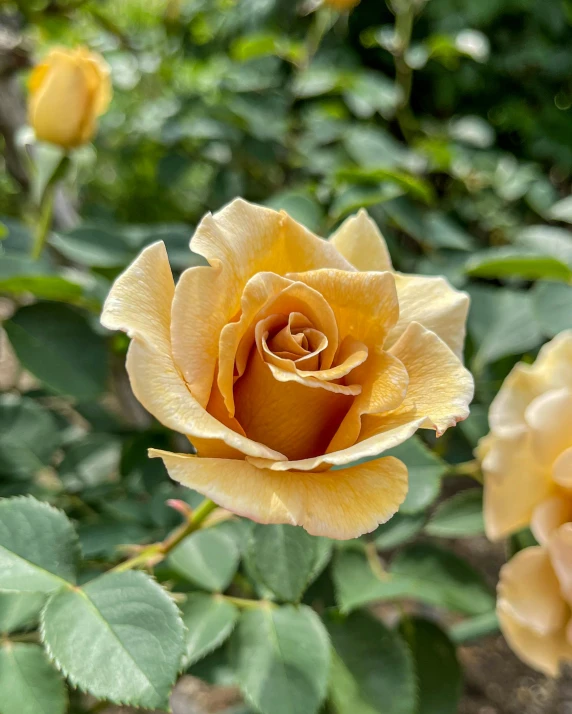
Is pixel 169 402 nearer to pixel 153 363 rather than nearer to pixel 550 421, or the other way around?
pixel 153 363

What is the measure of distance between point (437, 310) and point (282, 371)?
3.5 inches

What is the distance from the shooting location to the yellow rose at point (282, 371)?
7.8 inches

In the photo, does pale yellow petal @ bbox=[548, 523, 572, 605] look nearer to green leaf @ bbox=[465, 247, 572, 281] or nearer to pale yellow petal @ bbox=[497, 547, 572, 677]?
pale yellow petal @ bbox=[497, 547, 572, 677]

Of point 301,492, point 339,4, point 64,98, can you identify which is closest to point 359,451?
point 301,492

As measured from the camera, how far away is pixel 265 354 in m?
0.22

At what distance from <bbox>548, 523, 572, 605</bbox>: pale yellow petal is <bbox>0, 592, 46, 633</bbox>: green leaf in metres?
0.28

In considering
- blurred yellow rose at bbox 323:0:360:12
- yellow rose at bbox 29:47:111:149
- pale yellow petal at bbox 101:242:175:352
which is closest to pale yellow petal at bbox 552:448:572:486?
pale yellow petal at bbox 101:242:175:352

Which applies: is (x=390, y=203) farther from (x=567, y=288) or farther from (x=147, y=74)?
(x=147, y=74)

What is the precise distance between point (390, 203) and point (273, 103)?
0.82 ft

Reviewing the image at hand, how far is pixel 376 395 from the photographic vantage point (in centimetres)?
22

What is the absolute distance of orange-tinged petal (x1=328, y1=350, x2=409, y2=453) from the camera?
0.21 m

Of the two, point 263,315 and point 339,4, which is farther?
point 339,4

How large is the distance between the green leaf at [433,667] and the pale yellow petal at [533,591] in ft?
0.71

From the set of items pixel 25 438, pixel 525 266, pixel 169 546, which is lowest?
pixel 25 438
